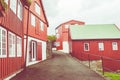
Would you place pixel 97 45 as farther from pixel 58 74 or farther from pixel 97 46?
pixel 58 74

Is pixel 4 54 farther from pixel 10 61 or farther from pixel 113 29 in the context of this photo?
pixel 113 29

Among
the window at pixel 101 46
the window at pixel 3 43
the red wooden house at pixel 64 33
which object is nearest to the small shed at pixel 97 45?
the window at pixel 101 46

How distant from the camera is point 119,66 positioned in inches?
1394

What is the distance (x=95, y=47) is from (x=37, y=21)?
42.2 ft

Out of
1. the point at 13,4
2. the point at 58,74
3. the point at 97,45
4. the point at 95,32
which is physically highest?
the point at 95,32

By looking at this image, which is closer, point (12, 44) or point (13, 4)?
point (12, 44)

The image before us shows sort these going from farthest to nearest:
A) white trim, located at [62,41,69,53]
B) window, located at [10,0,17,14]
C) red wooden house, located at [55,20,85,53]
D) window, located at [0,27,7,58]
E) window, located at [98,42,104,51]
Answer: red wooden house, located at [55,20,85,53] → white trim, located at [62,41,69,53] → window, located at [98,42,104,51] → window, located at [10,0,17,14] → window, located at [0,27,7,58]

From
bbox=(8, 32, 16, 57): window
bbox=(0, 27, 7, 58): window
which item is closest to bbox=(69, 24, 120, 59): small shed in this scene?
bbox=(8, 32, 16, 57): window

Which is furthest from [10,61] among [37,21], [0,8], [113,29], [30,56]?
[113,29]

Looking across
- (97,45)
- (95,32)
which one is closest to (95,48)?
(97,45)

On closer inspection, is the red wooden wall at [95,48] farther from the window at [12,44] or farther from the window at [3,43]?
the window at [3,43]

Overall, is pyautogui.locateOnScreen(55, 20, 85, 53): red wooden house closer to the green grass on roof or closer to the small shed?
the green grass on roof

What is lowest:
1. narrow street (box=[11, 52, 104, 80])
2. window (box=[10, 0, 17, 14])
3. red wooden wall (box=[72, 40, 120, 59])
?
narrow street (box=[11, 52, 104, 80])

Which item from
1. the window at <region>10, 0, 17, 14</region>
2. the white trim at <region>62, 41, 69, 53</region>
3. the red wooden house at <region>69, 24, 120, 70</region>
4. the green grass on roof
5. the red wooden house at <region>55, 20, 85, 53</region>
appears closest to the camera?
the window at <region>10, 0, 17, 14</region>
